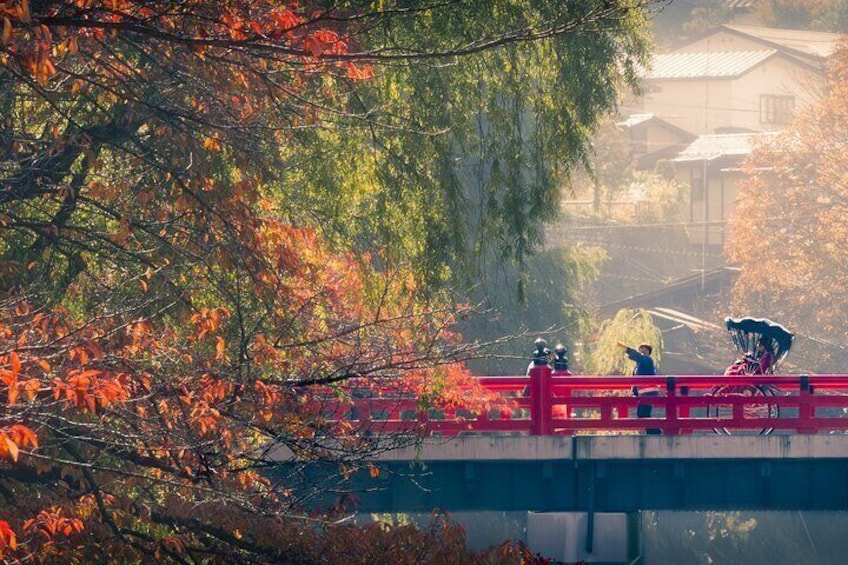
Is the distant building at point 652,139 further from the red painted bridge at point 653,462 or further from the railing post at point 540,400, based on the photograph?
the railing post at point 540,400

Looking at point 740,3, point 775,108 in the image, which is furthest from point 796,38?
point 740,3

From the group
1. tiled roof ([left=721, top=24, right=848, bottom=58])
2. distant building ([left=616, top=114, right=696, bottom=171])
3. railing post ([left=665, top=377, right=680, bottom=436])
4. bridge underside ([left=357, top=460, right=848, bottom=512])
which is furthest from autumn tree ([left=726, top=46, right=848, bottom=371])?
railing post ([left=665, top=377, right=680, bottom=436])

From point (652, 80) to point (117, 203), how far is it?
72.7m

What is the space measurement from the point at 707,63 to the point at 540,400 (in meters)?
65.0

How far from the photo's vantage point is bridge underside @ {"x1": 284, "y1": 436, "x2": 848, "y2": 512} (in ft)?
60.9

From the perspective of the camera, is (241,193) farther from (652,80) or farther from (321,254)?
(652,80)

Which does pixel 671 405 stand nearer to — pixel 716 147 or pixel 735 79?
pixel 716 147

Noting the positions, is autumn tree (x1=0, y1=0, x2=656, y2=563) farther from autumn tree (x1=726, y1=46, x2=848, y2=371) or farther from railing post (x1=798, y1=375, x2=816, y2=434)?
autumn tree (x1=726, y1=46, x2=848, y2=371)

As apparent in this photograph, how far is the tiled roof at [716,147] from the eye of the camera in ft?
219

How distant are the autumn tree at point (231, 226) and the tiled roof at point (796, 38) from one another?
214 ft

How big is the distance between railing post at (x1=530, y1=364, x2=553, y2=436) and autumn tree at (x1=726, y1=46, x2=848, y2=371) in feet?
100

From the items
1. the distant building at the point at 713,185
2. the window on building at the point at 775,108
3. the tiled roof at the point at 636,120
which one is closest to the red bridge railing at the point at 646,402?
the distant building at the point at 713,185

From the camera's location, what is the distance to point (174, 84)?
1140 centimetres

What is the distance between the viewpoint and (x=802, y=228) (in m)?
48.6
